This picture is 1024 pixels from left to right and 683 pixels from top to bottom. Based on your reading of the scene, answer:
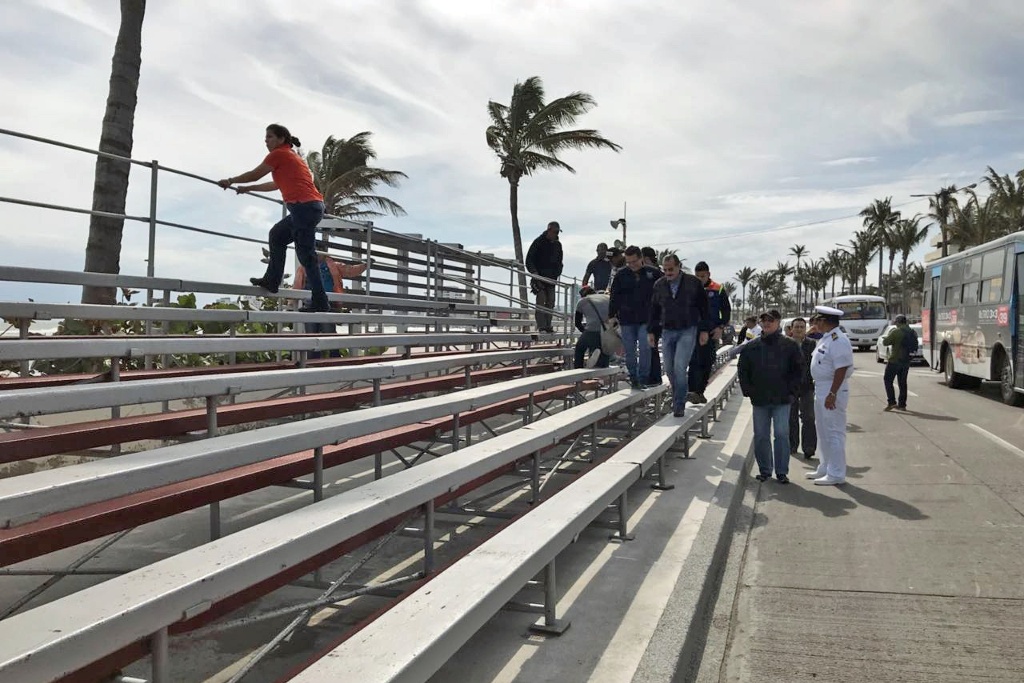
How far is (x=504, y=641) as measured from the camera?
3.57 m

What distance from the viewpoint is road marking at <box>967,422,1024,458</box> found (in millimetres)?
9500

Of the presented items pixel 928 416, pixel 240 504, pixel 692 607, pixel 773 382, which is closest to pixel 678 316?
pixel 773 382

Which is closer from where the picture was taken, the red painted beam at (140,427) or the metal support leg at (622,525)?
the red painted beam at (140,427)

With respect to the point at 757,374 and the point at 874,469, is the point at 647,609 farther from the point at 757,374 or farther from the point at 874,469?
the point at 874,469

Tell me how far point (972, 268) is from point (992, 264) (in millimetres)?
1362

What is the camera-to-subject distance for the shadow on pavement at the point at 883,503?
21.9 ft

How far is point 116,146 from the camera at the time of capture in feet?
28.8

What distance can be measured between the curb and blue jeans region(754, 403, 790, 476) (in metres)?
1.65

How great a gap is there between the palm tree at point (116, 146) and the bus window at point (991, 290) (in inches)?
628

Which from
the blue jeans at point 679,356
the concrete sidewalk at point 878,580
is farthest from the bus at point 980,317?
the blue jeans at point 679,356

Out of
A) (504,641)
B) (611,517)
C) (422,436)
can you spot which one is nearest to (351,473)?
(422,436)

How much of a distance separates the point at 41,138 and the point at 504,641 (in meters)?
4.86

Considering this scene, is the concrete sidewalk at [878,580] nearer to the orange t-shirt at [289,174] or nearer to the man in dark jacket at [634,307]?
the man in dark jacket at [634,307]

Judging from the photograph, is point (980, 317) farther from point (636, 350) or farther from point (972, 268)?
point (636, 350)
